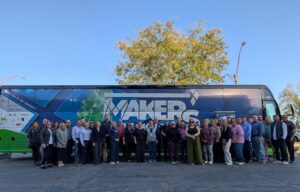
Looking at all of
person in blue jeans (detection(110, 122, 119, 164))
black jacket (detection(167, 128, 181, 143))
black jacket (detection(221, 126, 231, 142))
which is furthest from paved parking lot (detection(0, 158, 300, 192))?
black jacket (detection(167, 128, 181, 143))

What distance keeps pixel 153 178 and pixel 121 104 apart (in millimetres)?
6977

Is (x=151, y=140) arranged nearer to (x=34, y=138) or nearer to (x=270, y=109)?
(x=34, y=138)

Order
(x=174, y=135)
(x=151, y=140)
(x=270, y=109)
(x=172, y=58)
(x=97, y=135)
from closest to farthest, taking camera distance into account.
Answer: (x=97, y=135)
(x=174, y=135)
(x=151, y=140)
(x=270, y=109)
(x=172, y=58)

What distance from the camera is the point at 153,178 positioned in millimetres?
11719

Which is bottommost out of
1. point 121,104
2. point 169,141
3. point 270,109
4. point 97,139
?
A: point 169,141

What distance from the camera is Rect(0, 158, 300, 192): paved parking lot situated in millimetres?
10133

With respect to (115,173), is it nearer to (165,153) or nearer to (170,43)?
(165,153)

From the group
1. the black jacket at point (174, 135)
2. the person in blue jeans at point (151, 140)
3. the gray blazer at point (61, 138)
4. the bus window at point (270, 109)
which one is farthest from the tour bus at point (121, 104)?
the gray blazer at point (61, 138)

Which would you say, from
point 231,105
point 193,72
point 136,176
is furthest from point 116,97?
point 193,72

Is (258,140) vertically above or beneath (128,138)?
beneath

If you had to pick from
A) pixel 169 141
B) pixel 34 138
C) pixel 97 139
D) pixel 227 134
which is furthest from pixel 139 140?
pixel 34 138

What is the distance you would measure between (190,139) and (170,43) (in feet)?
47.3

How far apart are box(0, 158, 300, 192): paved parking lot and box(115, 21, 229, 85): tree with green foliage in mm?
14431

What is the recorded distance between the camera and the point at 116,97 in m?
18.4
